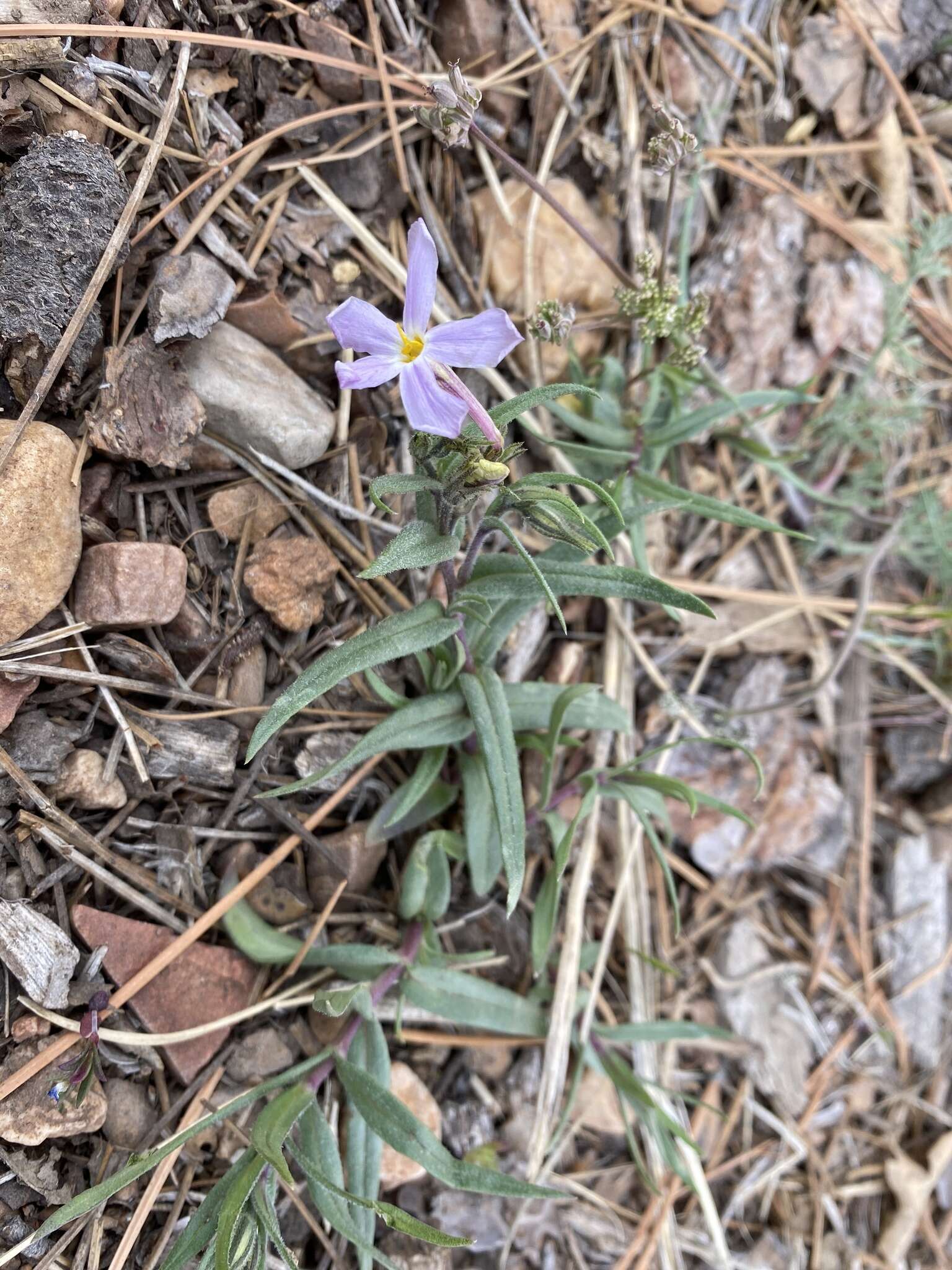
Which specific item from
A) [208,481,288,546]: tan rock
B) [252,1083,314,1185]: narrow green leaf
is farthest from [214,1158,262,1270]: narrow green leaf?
[208,481,288,546]: tan rock

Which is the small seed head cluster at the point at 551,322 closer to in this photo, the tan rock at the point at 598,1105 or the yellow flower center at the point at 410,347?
the yellow flower center at the point at 410,347

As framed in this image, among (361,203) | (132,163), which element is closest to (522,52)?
(361,203)

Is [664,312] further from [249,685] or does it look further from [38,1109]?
[38,1109]

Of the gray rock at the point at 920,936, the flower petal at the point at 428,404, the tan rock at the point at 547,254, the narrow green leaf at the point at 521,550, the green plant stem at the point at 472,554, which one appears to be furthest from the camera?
the gray rock at the point at 920,936

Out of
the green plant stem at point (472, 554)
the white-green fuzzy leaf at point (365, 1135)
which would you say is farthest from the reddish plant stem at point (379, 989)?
the green plant stem at point (472, 554)

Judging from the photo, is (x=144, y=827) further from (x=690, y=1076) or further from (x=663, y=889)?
(x=690, y=1076)

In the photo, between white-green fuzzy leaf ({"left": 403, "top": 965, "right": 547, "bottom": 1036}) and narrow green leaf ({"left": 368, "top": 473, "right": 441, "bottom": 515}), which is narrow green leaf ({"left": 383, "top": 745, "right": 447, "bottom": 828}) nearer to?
white-green fuzzy leaf ({"left": 403, "top": 965, "right": 547, "bottom": 1036})
